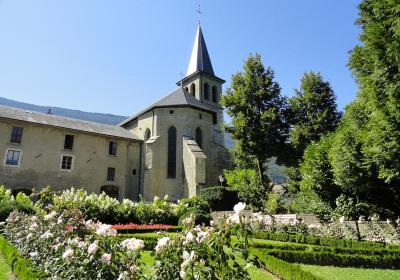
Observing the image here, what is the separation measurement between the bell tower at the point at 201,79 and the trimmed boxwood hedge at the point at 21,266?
3477 centimetres

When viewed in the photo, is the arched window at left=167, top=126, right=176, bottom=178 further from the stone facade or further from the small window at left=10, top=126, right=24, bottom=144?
the small window at left=10, top=126, right=24, bottom=144

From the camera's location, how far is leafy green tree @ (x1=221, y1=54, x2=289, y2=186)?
25453 millimetres

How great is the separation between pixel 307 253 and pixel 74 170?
2279 centimetres

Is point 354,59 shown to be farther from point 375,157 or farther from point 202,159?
point 202,159

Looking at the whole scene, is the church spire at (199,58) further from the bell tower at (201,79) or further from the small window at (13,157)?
the small window at (13,157)

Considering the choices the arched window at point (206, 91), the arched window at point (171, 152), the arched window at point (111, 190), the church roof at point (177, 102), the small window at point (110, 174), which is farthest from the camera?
the arched window at point (206, 91)

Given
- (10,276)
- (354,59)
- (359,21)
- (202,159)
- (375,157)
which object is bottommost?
(10,276)

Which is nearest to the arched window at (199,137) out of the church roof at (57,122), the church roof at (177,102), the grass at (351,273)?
the church roof at (177,102)

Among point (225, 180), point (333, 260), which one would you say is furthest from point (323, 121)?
point (333, 260)

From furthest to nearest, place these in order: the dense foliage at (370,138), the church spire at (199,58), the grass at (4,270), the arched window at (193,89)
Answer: the church spire at (199,58)
the arched window at (193,89)
the dense foliage at (370,138)
the grass at (4,270)

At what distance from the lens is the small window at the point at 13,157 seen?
23203 millimetres

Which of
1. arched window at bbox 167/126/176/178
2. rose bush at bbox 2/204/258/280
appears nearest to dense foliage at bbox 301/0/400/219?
rose bush at bbox 2/204/258/280

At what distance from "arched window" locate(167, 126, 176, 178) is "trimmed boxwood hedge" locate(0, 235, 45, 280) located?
66.4 feet

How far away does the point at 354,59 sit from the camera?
42.7 feet
